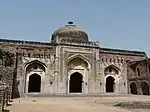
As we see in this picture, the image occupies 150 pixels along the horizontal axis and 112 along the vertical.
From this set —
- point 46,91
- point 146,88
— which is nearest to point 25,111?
point 46,91

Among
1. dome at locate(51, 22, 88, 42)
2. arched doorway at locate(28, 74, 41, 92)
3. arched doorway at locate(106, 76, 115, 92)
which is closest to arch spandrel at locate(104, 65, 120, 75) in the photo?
arched doorway at locate(106, 76, 115, 92)

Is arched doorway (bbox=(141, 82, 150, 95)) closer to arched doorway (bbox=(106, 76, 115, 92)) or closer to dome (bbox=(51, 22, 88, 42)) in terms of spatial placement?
arched doorway (bbox=(106, 76, 115, 92))

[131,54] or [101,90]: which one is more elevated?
[131,54]

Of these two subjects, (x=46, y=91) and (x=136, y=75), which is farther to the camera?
(x=136, y=75)

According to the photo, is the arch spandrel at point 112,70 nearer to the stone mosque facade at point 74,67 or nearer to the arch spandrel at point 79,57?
the stone mosque facade at point 74,67

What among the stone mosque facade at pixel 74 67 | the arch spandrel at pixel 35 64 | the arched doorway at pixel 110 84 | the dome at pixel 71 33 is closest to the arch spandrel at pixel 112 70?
the stone mosque facade at pixel 74 67

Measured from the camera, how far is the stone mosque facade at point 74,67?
893 inches

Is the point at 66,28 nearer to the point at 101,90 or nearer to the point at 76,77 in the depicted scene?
the point at 76,77

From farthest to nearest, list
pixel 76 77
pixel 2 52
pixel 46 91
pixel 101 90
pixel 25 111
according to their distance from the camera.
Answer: pixel 76 77
pixel 101 90
pixel 46 91
pixel 2 52
pixel 25 111

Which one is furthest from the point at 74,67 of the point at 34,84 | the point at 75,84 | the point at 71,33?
the point at 34,84

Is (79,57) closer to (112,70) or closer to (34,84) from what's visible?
(112,70)

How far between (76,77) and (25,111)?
18.2 m

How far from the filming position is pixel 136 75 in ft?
90.1

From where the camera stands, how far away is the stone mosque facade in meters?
22.7
